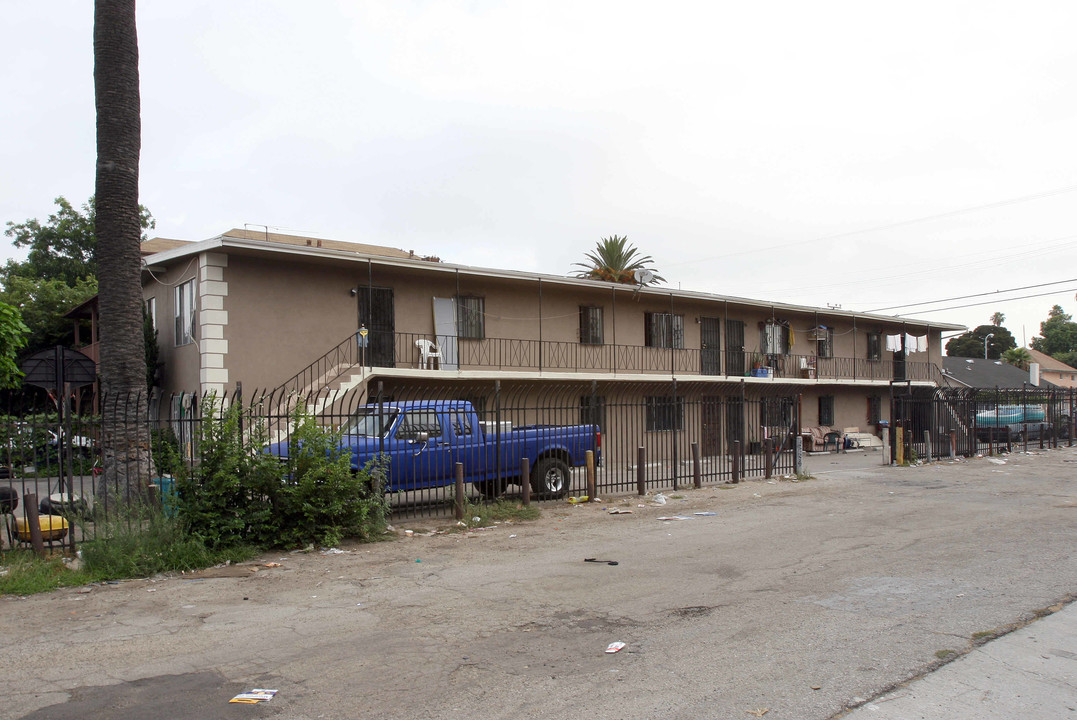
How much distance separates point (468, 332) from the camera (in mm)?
22109

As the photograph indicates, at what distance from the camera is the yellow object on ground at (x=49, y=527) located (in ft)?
29.5

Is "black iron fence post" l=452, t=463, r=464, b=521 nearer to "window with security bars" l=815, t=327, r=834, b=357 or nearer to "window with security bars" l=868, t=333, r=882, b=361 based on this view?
"window with security bars" l=815, t=327, r=834, b=357

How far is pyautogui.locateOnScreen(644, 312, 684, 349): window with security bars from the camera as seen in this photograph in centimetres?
2705

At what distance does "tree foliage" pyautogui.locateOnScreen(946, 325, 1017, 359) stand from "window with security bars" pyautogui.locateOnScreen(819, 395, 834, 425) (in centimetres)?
5910

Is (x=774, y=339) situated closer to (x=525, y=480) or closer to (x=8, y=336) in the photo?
(x=525, y=480)

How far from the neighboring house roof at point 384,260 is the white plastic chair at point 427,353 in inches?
79.1

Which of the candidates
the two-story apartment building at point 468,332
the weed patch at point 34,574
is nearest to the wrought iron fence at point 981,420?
the two-story apartment building at point 468,332

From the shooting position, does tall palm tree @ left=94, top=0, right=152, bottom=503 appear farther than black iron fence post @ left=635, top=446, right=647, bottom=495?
No

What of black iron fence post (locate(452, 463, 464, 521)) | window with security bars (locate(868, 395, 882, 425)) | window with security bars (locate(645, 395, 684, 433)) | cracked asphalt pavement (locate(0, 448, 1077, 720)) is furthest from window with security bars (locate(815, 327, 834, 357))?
black iron fence post (locate(452, 463, 464, 521))

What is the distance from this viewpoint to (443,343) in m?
21.4

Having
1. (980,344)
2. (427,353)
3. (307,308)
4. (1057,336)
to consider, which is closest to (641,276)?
(427,353)

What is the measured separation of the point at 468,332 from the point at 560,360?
134 inches

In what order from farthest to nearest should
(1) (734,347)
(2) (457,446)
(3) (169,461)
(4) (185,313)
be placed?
(1) (734,347)
(4) (185,313)
(2) (457,446)
(3) (169,461)

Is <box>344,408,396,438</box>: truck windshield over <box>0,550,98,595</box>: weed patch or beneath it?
over
